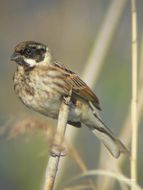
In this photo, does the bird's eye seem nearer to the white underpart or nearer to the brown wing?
the white underpart

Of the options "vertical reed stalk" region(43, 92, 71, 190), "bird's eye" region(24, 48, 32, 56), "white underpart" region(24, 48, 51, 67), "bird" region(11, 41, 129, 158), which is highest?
"bird's eye" region(24, 48, 32, 56)

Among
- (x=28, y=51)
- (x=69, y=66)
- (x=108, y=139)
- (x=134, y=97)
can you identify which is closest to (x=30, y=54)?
(x=28, y=51)

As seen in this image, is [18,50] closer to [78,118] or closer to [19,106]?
[78,118]

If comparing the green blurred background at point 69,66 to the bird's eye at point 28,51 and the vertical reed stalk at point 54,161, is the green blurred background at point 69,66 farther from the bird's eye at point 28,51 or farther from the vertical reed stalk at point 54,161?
the vertical reed stalk at point 54,161

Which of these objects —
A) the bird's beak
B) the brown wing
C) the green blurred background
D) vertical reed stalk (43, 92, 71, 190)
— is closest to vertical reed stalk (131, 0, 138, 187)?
vertical reed stalk (43, 92, 71, 190)

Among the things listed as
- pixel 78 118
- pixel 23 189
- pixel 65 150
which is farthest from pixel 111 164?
pixel 23 189
